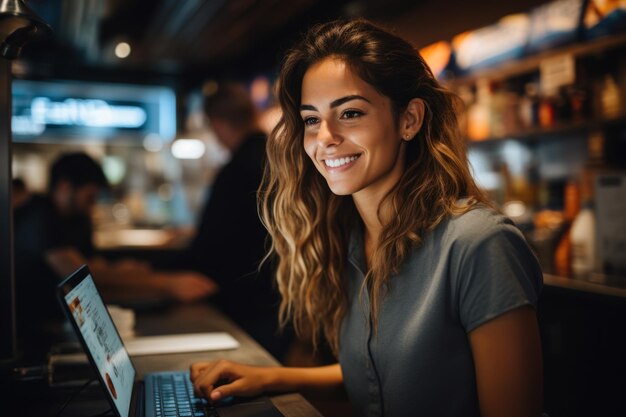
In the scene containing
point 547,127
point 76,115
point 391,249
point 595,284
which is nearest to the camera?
point 391,249

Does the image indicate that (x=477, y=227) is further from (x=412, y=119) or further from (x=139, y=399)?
(x=139, y=399)

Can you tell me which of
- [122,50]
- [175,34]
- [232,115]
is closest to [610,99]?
[232,115]

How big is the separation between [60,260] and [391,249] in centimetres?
205

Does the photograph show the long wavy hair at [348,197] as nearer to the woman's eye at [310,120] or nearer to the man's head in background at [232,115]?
the woman's eye at [310,120]

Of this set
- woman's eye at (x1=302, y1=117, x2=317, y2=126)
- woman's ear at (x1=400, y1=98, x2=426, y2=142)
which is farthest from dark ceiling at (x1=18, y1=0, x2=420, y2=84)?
woman's ear at (x1=400, y1=98, x2=426, y2=142)

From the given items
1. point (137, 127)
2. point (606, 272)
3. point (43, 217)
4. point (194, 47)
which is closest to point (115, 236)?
point (137, 127)

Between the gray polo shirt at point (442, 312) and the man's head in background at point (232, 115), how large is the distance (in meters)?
1.98

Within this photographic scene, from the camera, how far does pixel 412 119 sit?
148cm

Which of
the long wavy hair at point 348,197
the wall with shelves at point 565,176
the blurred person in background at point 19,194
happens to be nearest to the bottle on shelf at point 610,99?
the wall with shelves at point 565,176

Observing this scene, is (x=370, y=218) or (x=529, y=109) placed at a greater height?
(x=529, y=109)

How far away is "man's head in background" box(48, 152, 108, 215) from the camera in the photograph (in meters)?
3.53

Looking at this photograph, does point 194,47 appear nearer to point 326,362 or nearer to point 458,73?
point 458,73

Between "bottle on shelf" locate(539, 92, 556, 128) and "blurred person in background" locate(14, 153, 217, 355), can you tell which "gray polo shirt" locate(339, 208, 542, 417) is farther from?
"bottle on shelf" locate(539, 92, 556, 128)

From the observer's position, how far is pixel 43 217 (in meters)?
3.32
